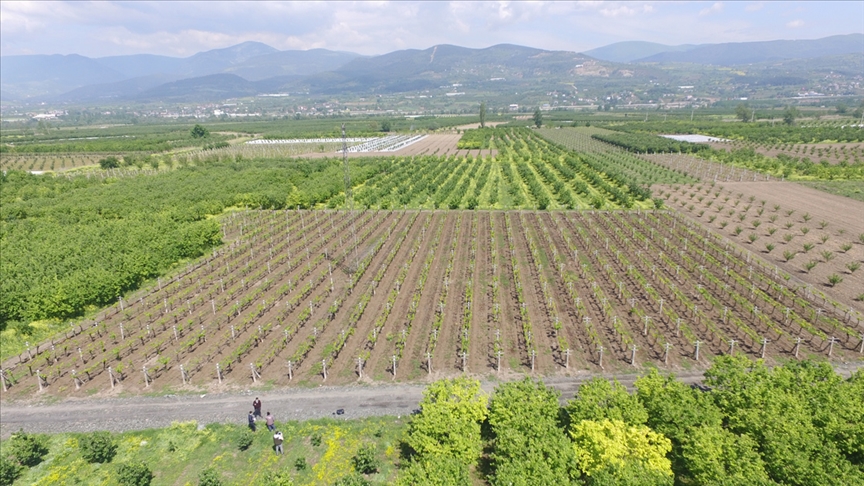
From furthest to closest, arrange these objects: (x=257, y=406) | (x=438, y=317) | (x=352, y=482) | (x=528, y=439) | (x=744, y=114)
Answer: (x=744, y=114), (x=438, y=317), (x=257, y=406), (x=528, y=439), (x=352, y=482)

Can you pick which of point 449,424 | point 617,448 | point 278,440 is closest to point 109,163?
point 278,440

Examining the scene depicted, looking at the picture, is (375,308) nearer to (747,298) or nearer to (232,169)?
(747,298)

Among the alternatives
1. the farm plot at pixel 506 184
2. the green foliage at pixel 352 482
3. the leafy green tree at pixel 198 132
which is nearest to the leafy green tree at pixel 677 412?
the green foliage at pixel 352 482

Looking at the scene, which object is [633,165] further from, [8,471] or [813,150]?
[8,471]

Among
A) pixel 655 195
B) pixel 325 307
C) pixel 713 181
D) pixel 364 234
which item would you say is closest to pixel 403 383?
pixel 325 307

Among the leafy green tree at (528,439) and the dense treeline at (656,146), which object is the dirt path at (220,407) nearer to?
the leafy green tree at (528,439)

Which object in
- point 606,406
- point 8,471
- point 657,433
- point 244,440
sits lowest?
point 244,440
